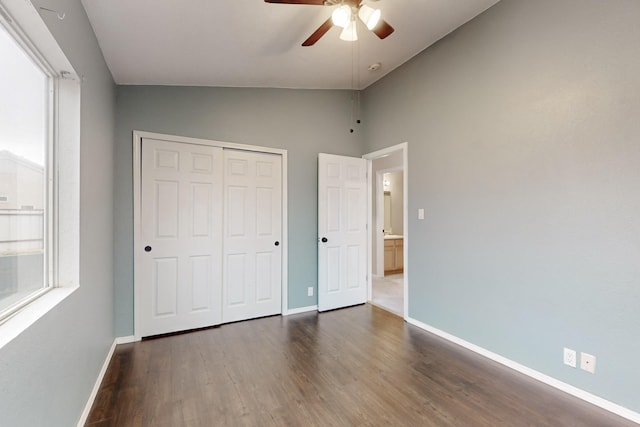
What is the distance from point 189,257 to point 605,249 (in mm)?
3519

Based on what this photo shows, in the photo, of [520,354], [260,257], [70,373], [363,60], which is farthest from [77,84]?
[520,354]

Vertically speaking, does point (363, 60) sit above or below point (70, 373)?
above

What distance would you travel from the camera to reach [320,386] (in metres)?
2.18

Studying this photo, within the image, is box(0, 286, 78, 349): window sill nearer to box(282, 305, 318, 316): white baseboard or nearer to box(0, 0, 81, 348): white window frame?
box(0, 0, 81, 348): white window frame

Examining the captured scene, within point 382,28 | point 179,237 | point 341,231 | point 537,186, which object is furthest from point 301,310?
point 382,28

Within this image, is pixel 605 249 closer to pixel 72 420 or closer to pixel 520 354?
pixel 520 354

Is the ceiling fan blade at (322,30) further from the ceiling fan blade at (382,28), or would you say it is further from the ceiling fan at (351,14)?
the ceiling fan blade at (382,28)

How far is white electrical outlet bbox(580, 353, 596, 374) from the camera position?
6.58ft

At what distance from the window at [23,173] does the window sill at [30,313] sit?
44mm

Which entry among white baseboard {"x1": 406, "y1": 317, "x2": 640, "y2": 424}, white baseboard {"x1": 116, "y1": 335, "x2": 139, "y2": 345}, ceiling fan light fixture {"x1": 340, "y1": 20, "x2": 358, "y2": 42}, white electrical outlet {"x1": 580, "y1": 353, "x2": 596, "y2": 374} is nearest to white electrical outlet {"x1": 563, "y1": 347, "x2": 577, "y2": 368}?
white electrical outlet {"x1": 580, "y1": 353, "x2": 596, "y2": 374}

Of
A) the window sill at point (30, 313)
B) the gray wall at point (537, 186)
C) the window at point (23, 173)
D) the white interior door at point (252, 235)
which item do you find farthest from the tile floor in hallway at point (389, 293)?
the window at point (23, 173)

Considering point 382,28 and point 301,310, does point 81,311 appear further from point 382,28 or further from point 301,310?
point 382,28

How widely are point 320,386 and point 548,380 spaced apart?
5.61 ft

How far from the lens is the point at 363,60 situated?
3.29 metres
